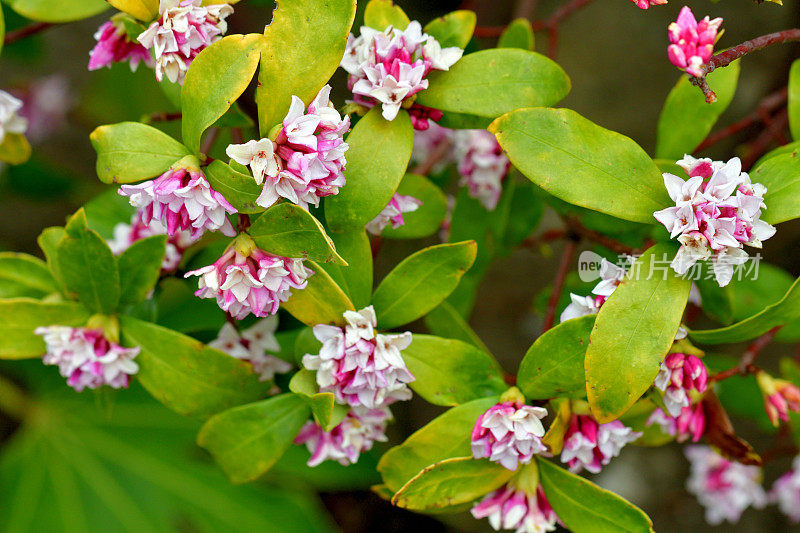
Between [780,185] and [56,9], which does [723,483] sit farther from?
[56,9]

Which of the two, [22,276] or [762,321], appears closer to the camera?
[762,321]

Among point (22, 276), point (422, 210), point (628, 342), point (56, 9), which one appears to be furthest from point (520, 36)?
point (22, 276)

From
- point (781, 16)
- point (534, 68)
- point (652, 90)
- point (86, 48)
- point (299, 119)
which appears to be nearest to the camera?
point (299, 119)

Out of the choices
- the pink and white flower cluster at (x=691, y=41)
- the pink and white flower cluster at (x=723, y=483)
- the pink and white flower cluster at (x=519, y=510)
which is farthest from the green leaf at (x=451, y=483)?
the pink and white flower cluster at (x=723, y=483)

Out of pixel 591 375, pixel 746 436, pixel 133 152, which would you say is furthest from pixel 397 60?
pixel 746 436

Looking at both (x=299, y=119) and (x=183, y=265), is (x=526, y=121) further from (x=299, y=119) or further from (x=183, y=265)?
(x=183, y=265)

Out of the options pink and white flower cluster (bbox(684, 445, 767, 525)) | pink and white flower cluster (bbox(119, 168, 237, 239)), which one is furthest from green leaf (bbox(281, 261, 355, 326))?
pink and white flower cluster (bbox(684, 445, 767, 525))
